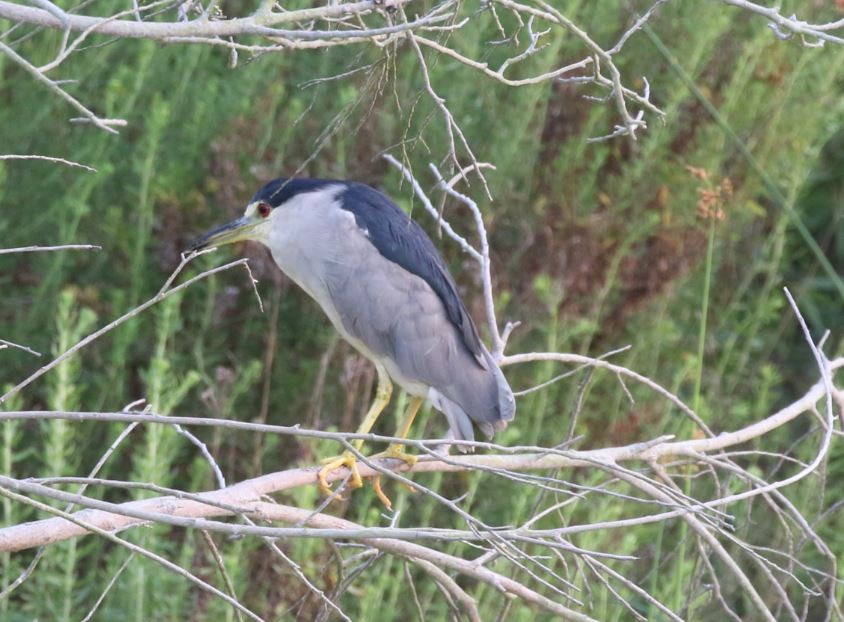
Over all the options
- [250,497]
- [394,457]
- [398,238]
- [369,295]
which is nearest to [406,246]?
[398,238]

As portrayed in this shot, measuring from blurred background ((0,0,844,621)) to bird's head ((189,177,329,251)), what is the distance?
304 mm

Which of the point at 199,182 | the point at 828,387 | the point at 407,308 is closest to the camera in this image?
the point at 828,387

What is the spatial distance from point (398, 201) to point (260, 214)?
0.66 m

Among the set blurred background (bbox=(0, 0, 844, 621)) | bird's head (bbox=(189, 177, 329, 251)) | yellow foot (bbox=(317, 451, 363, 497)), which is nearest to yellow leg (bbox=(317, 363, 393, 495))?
yellow foot (bbox=(317, 451, 363, 497))

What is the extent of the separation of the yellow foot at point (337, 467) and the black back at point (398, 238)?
48 centimetres

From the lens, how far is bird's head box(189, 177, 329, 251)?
3.23 meters

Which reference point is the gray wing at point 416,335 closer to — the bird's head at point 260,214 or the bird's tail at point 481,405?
the bird's tail at point 481,405

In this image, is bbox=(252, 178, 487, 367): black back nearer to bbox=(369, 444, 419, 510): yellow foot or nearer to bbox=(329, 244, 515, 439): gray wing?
bbox=(329, 244, 515, 439): gray wing

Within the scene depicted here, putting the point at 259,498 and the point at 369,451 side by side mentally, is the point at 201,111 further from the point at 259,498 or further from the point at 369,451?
the point at 259,498

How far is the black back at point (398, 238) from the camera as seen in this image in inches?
127

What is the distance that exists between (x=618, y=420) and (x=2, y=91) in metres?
2.19

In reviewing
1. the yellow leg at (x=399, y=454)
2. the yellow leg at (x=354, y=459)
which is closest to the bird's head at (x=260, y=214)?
the yellow leg at (x=354, y=459)

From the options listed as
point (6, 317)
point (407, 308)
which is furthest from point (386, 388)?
point (6, 317)

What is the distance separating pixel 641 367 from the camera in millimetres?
4270
